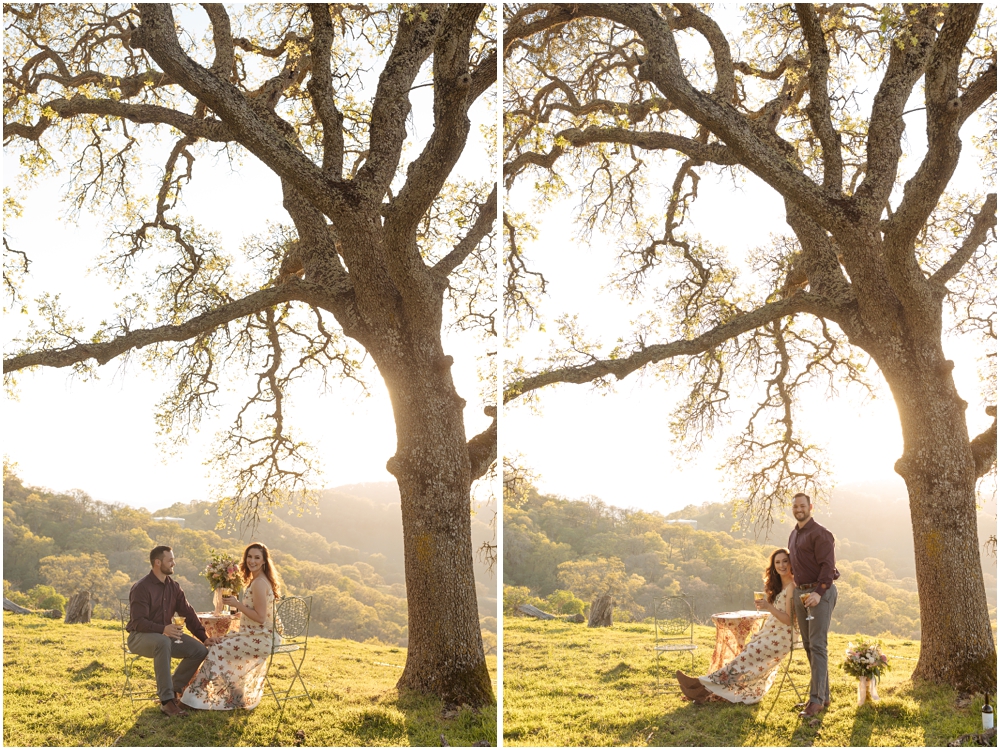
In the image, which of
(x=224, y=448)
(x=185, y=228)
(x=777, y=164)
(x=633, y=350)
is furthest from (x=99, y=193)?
(x=777, y=164)

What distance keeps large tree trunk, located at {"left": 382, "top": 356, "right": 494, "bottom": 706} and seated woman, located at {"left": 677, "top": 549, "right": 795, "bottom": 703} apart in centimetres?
180

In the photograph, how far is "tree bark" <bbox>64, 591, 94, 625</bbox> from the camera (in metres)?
9.78

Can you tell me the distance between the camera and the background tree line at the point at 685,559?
12.6 meters

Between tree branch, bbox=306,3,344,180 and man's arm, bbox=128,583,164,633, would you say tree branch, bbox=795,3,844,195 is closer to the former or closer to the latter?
tree branch, bbox=306,3,344,180

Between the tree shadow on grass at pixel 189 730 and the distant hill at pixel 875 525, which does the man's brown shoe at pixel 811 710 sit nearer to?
the tree shadow on grass at pixel 189 730

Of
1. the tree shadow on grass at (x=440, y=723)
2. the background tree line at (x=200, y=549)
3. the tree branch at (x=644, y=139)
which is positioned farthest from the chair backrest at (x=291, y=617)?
the background tree line at (x=200, y=549)

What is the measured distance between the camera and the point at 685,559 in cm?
2108

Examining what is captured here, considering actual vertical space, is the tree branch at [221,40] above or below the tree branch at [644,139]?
above

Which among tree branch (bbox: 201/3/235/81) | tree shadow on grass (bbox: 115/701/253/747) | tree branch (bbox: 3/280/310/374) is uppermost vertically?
tree branch (bbox: 201/3/235/81)

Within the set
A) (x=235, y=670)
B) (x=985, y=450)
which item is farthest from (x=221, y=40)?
(x=985, y=450)

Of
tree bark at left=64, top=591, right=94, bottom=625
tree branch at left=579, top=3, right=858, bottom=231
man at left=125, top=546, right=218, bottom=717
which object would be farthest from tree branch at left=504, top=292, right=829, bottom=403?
tree bark at left=64, top=591, right=94, bottom=625

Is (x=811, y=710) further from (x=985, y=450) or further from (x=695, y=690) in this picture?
(x=985, y=450)

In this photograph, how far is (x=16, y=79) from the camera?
7723 millimetres

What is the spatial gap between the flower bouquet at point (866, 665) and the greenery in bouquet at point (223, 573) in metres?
4.61
